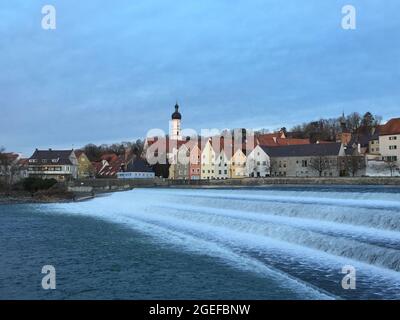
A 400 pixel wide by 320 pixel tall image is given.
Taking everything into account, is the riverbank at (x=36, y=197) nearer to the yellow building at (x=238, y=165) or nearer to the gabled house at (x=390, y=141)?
the yellow building at (x=238, y=165)

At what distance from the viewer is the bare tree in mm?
78250

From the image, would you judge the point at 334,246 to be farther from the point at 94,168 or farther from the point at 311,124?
the point at 311,124

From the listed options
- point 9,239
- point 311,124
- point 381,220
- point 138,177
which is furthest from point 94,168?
point 381,220

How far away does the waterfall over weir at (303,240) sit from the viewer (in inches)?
551

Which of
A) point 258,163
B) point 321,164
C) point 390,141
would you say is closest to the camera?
point 321,164

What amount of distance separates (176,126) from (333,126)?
45.6 metres

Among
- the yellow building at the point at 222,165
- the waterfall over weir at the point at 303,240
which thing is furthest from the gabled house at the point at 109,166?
the waterfall over weir at the point at 303,240

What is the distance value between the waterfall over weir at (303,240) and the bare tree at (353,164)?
47046 mm

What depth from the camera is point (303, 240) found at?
19.5m

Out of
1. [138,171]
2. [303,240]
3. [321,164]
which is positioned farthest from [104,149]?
[303,240]

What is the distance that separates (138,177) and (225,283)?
274 feet

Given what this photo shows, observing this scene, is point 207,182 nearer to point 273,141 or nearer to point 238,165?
point 238,165

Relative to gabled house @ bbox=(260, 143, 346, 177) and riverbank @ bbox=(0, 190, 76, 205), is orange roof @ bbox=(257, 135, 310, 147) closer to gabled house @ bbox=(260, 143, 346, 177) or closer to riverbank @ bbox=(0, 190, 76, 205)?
gabled house @ bbox=(260, 143, 346, 177)
